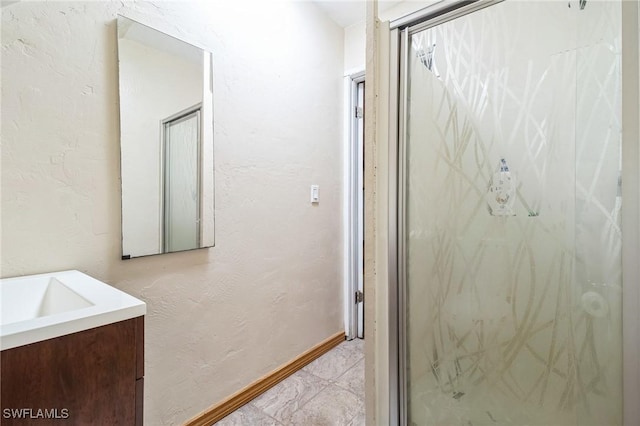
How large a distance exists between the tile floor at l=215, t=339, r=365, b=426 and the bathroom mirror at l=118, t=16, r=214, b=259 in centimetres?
87

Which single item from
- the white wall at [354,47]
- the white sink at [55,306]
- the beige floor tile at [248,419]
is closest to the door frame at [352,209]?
the white wall at [354,47]

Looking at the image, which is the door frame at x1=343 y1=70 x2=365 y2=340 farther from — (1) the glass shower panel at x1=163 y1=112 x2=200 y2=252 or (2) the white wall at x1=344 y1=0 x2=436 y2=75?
(1) the glass shower panel at x1=163 y1=112 x2=200 y2=252

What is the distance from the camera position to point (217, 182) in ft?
5.00

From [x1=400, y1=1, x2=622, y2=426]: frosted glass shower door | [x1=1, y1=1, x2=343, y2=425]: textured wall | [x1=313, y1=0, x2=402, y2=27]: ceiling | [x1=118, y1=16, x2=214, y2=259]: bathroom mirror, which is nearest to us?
[x1=400, y1=1, x2=622, y2=426]: frosted glass shower door

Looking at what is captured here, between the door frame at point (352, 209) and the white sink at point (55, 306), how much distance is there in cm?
166

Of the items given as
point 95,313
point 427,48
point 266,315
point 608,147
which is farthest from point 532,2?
point 266,315

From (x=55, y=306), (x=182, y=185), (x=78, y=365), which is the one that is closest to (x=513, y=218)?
(x=78, y=365)

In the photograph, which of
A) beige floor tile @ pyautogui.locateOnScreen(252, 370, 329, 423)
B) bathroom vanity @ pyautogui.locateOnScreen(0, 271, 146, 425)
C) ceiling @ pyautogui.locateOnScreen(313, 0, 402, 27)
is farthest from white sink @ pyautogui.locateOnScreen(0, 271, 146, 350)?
ceiling @ pyautogui.locateOnScreen(313, 0, 402, 27)

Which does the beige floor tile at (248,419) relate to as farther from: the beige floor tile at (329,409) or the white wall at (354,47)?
the white wall at (354,47)

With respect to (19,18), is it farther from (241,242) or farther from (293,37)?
(293,37)

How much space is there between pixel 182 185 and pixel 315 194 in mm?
914

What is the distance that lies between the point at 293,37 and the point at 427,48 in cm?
109

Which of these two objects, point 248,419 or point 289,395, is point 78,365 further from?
point 289,395

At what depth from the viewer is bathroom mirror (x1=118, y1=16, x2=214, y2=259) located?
1212mm
